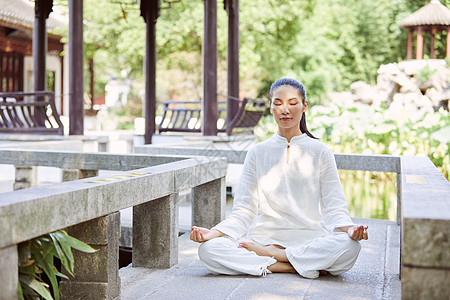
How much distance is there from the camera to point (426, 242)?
75.7 inches

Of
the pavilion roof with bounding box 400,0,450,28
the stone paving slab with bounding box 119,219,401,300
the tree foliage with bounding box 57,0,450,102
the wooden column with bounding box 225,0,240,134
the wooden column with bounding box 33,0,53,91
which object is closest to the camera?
the stone paving slab with bounding box 119,219,401,300

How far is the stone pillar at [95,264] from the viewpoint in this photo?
279 cm

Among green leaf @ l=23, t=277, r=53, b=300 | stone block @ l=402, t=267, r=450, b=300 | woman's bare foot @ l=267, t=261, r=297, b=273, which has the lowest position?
woman's bare foot @ l=267, t=261, r=297, b=273

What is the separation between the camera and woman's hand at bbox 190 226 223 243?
321 centimetres

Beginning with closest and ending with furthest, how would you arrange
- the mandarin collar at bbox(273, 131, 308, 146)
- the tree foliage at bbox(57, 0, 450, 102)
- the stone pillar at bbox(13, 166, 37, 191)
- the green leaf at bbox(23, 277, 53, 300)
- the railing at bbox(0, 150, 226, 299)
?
the railing at bbox(0, 150, 226, 299), the green leaf at bbox(23, 277, 53, 300), the mandarin collar at bbox(273, 131, 308, 146), the stone pillar at bbox(13, 166, 37, 191), the tree foliage at bbox(57, 0, 450, 102)

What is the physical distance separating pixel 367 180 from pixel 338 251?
8656mm

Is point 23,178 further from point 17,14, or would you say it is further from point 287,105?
point 17,14

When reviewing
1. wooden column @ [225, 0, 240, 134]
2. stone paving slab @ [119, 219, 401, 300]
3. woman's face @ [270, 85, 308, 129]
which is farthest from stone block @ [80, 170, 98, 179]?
wooden column @ [225, 0, 240, 134]

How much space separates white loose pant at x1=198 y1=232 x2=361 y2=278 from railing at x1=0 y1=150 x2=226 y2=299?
357 mm

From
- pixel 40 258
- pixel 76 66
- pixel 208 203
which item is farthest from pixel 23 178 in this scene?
pixel 40 258

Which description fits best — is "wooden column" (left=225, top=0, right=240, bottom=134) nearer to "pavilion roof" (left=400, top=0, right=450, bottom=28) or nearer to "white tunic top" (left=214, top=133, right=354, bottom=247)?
"white tunic top" (left=214, top=133, right=354, bottom=247)

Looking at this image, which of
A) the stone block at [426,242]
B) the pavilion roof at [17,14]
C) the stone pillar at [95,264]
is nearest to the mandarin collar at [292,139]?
the stone pillar at [95,264]

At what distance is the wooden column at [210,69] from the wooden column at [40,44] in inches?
107

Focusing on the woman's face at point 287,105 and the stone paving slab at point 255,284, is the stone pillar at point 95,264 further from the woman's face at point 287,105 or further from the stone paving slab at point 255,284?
the woman's face at point 287,105
